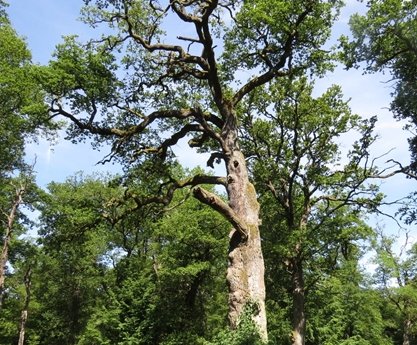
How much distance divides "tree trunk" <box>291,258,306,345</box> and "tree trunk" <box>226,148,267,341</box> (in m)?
8.51

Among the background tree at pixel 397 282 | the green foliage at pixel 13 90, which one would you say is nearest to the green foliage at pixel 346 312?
the background tree at pixel 397 282

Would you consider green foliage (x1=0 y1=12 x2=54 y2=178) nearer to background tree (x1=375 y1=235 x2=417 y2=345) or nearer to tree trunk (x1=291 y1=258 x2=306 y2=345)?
tree trunk (x1=291 y1=258 x2=306 y2=345)

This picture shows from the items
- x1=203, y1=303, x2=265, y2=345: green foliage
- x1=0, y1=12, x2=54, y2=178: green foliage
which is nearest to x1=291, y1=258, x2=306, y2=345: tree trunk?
x1=203, y1=303, x2=265, y2=345: green foliage

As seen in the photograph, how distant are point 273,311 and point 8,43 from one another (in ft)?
66.6

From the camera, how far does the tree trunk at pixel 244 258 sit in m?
10.4

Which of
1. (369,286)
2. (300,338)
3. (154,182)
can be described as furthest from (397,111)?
(369,286)

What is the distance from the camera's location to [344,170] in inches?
778

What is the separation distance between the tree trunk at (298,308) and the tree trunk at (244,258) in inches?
335

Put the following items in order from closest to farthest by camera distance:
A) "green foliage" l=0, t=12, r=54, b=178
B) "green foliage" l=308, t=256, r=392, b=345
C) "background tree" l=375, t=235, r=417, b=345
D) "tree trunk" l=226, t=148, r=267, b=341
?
"tree trunk" l=226, t=148, r=267, b=341 → "green foliage" l=0, t=12, r=54, b=178 → "green foliage" l=308, t=256, r=392, b=345 → "background tree" l=375, t=235, r=417, b=345

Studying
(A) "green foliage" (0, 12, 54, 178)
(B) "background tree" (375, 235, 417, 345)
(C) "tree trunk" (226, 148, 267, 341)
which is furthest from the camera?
(B) "background tree" (375, 235, 417, 345)

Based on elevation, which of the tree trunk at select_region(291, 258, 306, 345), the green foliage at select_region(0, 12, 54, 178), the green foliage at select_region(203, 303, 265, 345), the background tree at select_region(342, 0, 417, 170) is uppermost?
the green foliage at select_region(0, 12, 54, 178)

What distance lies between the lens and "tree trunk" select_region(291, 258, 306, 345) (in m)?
18.7

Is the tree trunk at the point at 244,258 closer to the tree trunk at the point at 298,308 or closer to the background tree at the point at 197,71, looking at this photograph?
the background tree at the point at 197,71

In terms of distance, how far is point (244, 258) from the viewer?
11031 mm
